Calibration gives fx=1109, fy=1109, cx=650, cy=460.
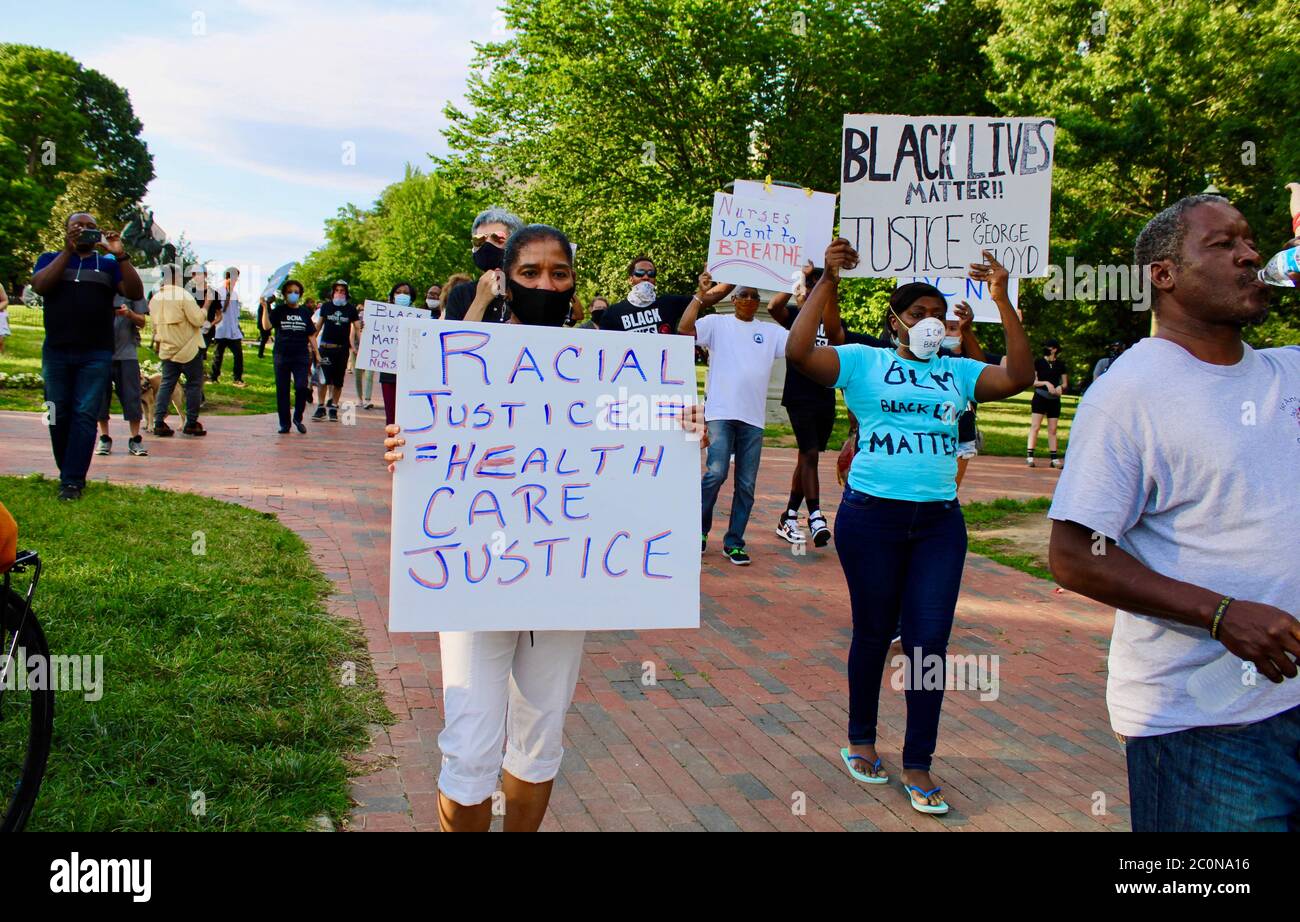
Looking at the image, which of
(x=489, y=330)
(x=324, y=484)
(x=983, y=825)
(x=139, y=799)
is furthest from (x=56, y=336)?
(x=983, y=825)

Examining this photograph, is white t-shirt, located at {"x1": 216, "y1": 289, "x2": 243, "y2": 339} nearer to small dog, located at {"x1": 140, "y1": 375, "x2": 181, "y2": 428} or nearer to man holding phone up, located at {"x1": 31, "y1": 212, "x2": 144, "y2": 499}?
small dog, located at {"x1": 140, "y1": 375, "x2": 181, "y2": 428}

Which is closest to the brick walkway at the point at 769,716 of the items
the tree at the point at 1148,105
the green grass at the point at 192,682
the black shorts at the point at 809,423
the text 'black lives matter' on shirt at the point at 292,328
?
the green grass at the point at 192,682

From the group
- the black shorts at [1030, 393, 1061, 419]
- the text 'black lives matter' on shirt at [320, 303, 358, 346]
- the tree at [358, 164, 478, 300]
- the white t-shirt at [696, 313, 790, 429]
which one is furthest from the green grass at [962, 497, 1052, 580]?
the tree at [358, 164, 478, 300]

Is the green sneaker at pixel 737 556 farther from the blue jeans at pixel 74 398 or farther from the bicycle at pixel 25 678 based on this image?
the bicycle at pixel 25 678

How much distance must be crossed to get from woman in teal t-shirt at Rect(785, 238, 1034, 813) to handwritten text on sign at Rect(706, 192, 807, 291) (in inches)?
94.6

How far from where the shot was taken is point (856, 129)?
5547 mm

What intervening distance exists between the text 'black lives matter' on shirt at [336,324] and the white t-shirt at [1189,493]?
15.4m

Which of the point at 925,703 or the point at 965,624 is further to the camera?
the point at 965,624

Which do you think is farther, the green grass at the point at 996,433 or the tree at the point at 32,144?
the tree at the point at 32,144

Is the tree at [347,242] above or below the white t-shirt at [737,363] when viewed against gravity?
above

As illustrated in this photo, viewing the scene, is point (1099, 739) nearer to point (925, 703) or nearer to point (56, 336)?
point (925, 703)

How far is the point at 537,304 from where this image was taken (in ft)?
11.0

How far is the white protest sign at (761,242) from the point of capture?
6.84 m

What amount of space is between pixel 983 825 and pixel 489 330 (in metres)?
2.60
